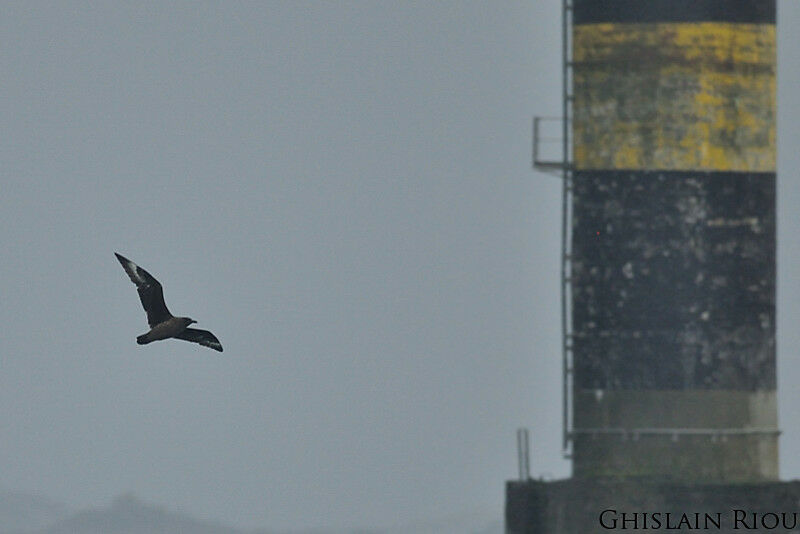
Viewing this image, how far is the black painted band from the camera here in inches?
3187

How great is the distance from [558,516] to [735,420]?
13.6ft

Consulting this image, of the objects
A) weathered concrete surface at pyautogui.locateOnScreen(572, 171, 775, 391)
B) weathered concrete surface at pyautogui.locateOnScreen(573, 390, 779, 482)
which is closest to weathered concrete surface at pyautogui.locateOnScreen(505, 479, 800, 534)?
weathered concrete surface at pyautogui.locateOnScreen(573, 390, 779, 482)

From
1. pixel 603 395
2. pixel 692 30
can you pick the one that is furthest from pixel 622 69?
pixel 603 395

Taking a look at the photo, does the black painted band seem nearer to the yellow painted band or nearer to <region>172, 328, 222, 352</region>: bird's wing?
the yellow painted band

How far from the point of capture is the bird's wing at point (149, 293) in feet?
217

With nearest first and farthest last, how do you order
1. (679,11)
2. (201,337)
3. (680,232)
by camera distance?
(201,337), (680,232), (679,11)

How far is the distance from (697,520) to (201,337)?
18017 millimetres

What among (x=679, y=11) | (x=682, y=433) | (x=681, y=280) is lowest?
(x=682, y=433)

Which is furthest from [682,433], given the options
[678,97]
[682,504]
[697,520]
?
[678,97]

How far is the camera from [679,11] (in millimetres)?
81000

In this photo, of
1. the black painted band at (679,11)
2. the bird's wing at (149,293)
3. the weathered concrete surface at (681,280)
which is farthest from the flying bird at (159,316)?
the black painted band at (679,11)

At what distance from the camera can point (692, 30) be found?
80938 mm

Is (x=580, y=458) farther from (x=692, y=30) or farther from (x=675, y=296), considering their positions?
(x=692, y=30)

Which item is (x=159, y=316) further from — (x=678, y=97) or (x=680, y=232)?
(x=678, y=97)
